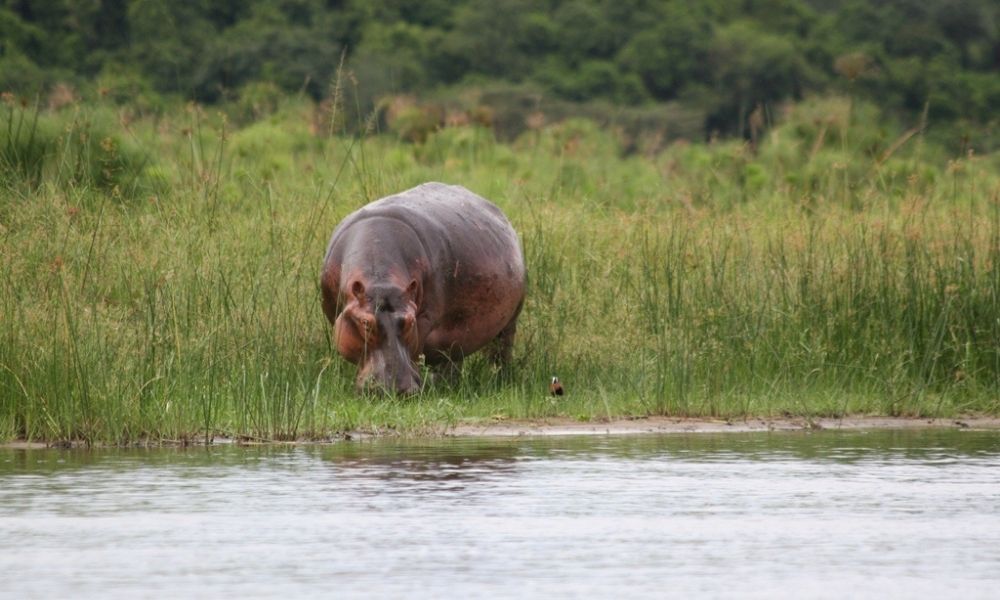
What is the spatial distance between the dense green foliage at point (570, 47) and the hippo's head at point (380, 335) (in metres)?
22.4

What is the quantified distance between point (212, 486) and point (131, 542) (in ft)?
3.49

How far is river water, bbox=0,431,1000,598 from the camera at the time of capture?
5.00 meters

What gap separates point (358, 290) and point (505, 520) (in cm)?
326

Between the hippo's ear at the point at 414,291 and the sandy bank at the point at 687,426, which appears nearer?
the sandy bank at the point at 687,426

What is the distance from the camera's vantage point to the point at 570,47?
4209cm

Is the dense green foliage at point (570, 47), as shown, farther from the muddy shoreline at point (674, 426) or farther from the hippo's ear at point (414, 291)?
the muddy shoreline at point (674, 426)

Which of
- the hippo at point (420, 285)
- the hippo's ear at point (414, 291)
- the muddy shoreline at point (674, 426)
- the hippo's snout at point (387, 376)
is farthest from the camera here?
the hippo's ear at point (414, 291)

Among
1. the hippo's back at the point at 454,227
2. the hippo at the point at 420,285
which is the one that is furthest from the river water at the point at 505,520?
the hippo's back at the point at 454,227

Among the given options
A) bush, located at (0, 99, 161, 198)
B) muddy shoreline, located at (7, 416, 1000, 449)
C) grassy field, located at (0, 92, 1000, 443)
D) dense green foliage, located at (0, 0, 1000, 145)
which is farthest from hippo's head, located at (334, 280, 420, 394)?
dense green foliage, located at (0, 0, 1000, 145)

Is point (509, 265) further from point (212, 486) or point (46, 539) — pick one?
point (46, 539)

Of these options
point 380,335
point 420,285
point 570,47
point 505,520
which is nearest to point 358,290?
point 380,335

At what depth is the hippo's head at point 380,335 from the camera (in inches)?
351

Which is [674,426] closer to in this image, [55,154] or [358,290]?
[358,290]

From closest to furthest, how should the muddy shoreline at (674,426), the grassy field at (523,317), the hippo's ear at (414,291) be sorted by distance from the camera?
the grassy field at (523,317), the muddy shoreline at (674,426), the hippo's ear at (414,291)
